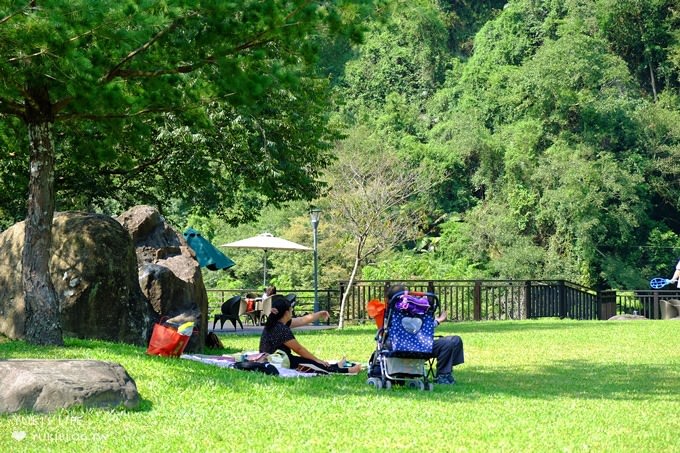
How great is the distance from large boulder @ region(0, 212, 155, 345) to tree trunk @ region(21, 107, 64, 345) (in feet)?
4.04

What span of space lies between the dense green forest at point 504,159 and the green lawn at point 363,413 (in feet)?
50.3

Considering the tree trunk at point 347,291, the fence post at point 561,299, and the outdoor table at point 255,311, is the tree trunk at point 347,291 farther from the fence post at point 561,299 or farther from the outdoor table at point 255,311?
the fence post at point 561,299

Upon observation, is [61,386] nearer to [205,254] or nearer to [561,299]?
[205,254]

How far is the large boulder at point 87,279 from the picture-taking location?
14.1 metres

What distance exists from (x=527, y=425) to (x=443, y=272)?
3877 cm

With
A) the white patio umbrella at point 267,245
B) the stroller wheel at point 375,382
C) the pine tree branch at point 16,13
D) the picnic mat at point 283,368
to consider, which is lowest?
the stroller wheel at point 375,382

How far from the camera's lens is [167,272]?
51.6 ft

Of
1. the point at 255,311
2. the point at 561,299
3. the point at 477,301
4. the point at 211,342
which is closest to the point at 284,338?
the point at 211,342

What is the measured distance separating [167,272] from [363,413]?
758 cm

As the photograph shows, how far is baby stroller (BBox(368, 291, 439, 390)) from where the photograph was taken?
1056cm

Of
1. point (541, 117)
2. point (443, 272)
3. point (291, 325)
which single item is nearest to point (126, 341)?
point (291, 325)

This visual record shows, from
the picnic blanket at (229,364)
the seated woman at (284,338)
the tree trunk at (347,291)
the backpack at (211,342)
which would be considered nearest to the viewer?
the picnic blanket at (229,364)

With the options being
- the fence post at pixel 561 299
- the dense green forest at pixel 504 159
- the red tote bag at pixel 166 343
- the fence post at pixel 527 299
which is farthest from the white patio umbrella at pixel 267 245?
the red tote bag at pixel 166 343

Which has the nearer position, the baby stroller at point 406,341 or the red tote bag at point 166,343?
the baby stroller at point 406,341
